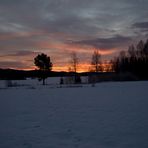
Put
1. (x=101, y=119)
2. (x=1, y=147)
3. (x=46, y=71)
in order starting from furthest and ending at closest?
(x=46, y=71), (x=101, y=119), (x=1, y=147)

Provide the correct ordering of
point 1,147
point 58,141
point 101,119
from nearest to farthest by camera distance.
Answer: point 1,147
point 58,141
point 101,119

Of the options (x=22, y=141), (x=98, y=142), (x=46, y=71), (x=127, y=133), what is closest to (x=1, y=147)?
(x=22, y=141)

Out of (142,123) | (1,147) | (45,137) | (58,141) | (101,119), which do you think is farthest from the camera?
(101,119)

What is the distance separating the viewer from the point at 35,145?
714 cm

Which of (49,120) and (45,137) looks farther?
(49,120)

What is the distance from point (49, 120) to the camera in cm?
1098

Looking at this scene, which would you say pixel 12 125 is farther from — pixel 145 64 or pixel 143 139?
pixel 145 64

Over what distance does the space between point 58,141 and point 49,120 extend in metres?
3.48

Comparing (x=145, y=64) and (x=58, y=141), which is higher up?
(x=145, y=64)

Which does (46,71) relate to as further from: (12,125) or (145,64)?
(12,125)

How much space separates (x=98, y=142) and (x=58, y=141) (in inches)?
46.0

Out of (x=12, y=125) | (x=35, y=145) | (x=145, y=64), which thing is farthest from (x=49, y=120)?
(x=145, y=64)

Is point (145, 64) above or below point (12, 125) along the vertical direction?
above

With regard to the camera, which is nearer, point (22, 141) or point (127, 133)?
point (22, 141)
